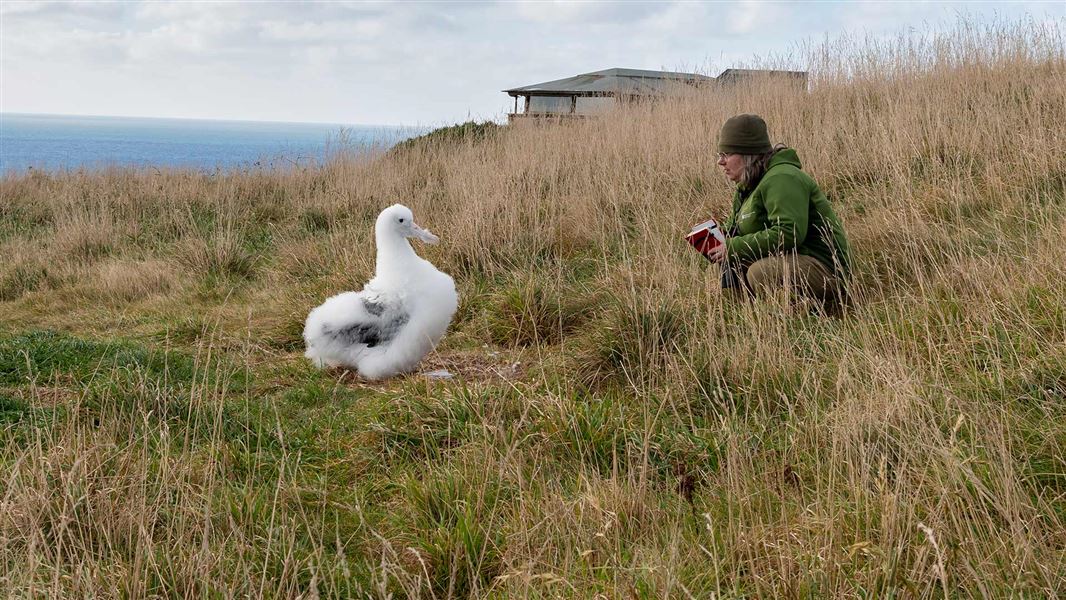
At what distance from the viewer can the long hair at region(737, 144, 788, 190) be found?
494 cm

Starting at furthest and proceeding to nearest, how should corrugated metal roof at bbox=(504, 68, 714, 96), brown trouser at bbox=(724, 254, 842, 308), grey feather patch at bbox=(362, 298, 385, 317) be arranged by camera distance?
corrugated metal roof at bbox=(504, 68, 714, 96)
grey feather patch at bbox=(362, 298, 385, 317)
brown trouser at bbox=(724, 254, 842, 308)

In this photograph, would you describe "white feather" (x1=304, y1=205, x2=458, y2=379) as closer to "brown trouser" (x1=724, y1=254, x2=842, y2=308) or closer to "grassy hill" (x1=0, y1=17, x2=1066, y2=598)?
"grassy hill" (x1=0, y1=17, x2=1066, y2=598)

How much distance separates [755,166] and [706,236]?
544 millimetres

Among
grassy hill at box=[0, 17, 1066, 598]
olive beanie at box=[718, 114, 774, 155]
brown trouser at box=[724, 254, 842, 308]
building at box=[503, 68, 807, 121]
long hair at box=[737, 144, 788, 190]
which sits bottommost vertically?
grassy hill at box=[0, 17, 1066, 598]

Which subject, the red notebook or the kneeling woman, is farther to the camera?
the red notebook

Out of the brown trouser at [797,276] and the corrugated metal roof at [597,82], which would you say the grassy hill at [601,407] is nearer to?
the brown trouser at [797,276]

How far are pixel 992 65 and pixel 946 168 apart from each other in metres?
3.45

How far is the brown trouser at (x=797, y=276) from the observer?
15.2ft

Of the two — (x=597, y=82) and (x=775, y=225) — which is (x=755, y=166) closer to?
(x=775, y=225)

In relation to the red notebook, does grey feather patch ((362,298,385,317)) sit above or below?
below

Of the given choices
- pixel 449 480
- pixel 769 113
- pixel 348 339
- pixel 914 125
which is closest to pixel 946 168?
pixel 914 125

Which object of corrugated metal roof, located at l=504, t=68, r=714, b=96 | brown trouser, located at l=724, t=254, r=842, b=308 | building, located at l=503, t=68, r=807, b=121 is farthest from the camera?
corrugated metal roof, located at l=504, t=68, r=714, b=96

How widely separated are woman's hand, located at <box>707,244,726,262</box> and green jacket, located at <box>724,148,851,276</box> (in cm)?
4

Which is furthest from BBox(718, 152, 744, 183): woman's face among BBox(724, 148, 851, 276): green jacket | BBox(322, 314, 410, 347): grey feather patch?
BBox(322, 314, 410, 347): grey feather patch
